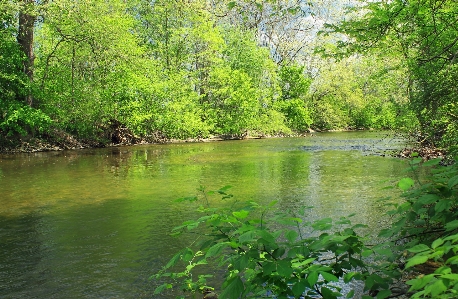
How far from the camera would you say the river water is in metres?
5.31

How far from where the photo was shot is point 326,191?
10695mm

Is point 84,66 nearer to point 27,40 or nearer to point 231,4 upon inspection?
point 27,40

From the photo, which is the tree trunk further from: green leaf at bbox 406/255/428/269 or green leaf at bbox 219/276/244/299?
green leaf at bbox 406/255/428/269

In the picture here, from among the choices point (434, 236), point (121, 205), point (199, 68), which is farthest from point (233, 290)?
point (199, 68)

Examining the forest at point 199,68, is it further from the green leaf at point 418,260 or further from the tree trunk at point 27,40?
the green leaf at point 418,260

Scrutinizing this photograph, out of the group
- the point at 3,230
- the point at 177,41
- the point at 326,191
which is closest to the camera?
the point at 3,230

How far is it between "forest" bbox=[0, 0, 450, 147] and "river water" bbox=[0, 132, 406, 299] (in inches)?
115

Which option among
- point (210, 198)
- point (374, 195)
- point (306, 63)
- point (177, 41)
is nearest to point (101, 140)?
point (177, 41)

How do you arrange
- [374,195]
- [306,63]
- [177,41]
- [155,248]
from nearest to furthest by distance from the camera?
[155,248] < [374,195] < [177,41] < [306,63]

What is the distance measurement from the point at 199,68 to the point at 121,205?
30.7m

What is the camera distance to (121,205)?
9469 mm

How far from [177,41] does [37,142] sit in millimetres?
16903

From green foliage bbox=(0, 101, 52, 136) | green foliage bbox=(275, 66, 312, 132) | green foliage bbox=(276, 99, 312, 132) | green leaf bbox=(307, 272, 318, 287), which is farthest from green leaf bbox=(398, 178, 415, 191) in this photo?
green foliage bbox=(276, 99, 312, 132)

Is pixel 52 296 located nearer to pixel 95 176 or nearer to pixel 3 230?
pixel 3 230
